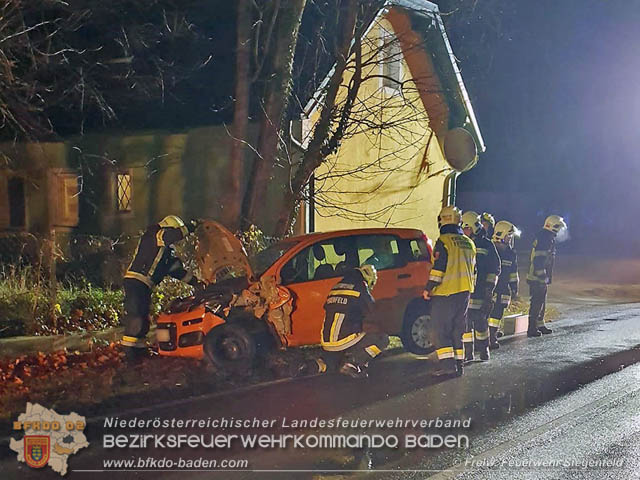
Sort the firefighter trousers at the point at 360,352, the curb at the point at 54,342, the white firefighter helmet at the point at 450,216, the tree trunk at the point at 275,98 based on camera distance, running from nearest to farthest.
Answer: the firefighter trousers at the point at 360,352, the white firefighter helmet at the point at 450,216, the curb at the point at 54,342, the tree trunk at the point at 275,98

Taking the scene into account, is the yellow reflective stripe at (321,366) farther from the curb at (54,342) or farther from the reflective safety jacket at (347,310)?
the curb at (54,342)

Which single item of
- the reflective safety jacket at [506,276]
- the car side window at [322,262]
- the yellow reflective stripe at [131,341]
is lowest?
the yellow reflective stripe at [131,341]

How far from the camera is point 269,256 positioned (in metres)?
9.09

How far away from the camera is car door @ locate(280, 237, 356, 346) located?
27.7 feet

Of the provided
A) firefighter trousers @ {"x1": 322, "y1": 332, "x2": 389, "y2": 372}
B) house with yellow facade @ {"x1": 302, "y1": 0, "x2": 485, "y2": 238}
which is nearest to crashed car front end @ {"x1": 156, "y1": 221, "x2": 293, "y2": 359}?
firefighter trousers @ {"x1": 322, "y1": 332, "x2": 389, "y2": 372}

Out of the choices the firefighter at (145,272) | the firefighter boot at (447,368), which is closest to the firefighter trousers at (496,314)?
the firefighter boot at (447,368)

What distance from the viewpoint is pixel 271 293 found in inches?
326

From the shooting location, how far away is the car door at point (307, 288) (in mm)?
8438

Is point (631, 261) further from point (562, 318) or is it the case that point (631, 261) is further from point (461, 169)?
point (562, 318)

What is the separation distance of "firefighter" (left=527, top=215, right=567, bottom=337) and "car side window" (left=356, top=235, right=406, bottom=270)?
10.0 feet

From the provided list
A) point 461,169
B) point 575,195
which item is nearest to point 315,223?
point 461,169

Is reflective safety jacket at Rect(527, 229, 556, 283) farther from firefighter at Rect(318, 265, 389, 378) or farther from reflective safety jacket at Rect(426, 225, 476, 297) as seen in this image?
firefighter at Rect(318, 265, 389, 378)

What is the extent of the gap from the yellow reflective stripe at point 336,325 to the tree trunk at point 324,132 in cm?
452

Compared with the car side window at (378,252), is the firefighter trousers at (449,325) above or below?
below
